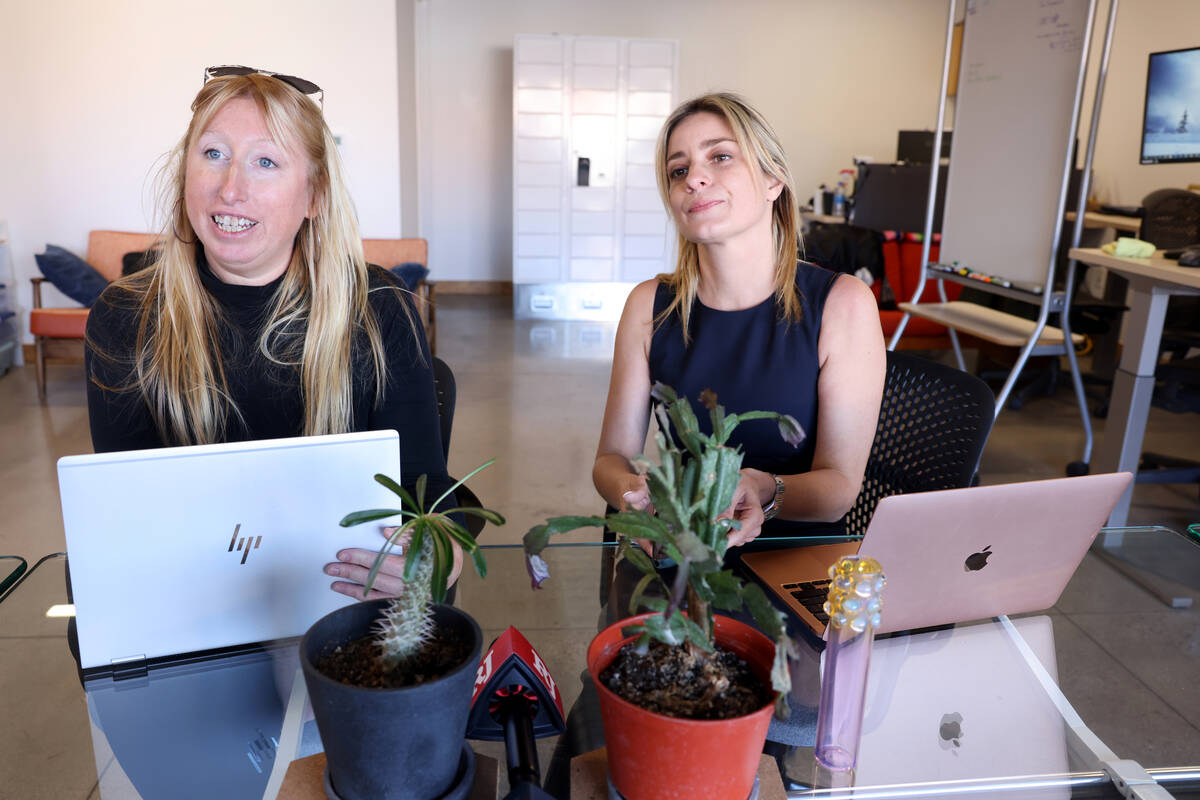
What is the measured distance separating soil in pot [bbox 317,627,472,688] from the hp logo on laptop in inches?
12.3

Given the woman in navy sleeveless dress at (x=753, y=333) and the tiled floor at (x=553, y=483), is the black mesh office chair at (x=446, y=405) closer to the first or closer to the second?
the woman in navy sleeveless dress at (x=753, y=333)

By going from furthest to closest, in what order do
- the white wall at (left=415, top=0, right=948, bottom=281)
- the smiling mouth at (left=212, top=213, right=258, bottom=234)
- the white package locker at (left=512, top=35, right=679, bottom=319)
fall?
the white wall at (left=415, top=0, right=948, bottom=281)
the white package locker at (left=512, top=35, right=679, bottom=319)
the smiling mouth at (left=212, top=213, right=258, bottom=234)

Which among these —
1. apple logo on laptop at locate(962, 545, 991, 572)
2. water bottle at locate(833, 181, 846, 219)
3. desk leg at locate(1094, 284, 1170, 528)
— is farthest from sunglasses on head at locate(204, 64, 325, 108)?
water bottle at locate(833, 181, 846, 219)

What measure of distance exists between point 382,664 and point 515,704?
26cm

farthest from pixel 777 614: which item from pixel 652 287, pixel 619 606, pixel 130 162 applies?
pixel 130 162

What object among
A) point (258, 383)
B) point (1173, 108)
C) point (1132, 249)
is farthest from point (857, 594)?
point (1173, 108)

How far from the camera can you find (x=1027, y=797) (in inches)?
37.3

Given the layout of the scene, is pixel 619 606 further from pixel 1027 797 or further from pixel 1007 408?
pixel 1007 408

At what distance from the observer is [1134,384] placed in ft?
10.6

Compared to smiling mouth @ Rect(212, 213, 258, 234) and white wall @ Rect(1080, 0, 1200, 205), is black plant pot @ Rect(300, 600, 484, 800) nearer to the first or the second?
smiling mouth @ Rect(212, 213, 258, 234)

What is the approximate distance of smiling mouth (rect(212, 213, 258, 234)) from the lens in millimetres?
1395

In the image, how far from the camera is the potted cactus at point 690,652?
0.67 metres

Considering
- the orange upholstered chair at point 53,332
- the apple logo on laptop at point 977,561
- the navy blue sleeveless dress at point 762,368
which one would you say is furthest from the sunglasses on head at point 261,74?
the orange upholstered chair at point 53,332

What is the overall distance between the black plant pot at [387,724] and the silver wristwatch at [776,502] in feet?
2.65
